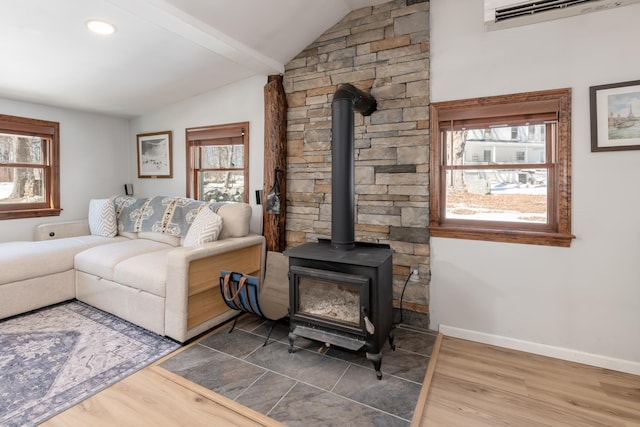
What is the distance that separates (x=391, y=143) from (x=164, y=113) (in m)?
3.00

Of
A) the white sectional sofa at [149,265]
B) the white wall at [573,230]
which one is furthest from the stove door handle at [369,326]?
the white sectional sofa at [149,265]

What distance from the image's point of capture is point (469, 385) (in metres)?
1.95

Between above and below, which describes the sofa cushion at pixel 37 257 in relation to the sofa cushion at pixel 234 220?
below

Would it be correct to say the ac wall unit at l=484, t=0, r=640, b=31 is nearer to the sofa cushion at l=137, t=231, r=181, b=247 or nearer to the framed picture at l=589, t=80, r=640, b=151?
the framed picture at l=589, t=80, r=640, b=151

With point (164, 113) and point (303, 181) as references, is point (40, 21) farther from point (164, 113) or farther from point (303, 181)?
point (303, 181)

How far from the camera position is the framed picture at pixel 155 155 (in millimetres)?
4090

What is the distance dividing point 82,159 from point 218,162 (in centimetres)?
183

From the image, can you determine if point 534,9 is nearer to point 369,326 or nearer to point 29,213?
point 369,326

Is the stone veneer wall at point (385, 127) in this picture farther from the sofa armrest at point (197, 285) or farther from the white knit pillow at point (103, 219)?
the white knit pillow at point (103, 219)

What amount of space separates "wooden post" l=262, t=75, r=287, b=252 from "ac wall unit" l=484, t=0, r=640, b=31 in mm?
1818

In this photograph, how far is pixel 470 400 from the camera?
181 cm

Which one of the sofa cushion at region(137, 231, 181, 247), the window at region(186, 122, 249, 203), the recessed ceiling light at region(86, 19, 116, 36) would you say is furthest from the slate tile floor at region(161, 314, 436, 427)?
the recessed ceiling light at region(86, 19, 116, 36)

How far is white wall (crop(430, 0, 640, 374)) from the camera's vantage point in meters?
2.06

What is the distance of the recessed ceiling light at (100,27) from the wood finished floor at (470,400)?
2.35 m
